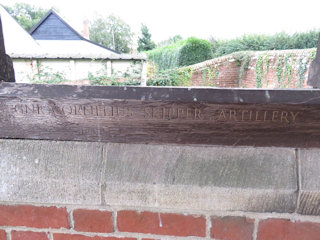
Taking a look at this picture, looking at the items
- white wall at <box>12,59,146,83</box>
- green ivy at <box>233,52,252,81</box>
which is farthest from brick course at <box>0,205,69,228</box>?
green ivy at <box>233,52,252,81</box>

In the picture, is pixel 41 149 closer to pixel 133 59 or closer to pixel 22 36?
pixel 133 59

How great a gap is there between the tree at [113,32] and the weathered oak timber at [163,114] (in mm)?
17396

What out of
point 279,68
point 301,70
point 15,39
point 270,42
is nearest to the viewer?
point 15,39

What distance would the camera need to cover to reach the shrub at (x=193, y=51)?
9.71 m

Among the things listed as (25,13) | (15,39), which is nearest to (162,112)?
(15,39)

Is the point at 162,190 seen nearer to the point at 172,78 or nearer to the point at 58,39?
the point at 172,78

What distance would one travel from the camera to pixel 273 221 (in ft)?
2.11

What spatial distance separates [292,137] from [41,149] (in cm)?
62

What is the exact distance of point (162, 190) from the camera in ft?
2.02

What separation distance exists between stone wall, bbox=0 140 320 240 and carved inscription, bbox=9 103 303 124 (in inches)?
3.1

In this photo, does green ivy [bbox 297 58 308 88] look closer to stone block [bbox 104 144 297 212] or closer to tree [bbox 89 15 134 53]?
stone block [bbox 104 144 297 212]

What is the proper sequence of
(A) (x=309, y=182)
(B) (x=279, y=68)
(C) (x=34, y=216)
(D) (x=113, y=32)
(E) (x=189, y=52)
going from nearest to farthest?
(A) (x=309, y=182)
(C) (x=34, y=216)
(B) (x=279, y=68)
(E) (x=189, y=52)
(D) (x=113, y=32)

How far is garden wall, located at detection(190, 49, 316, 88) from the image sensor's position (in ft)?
22.7

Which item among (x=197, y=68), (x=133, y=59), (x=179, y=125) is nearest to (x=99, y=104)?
(x=179, y=125)
